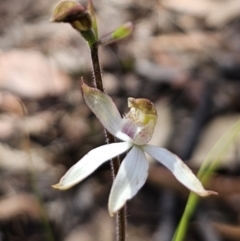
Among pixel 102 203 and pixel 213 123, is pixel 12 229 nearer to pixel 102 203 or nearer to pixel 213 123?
pixel 102 203

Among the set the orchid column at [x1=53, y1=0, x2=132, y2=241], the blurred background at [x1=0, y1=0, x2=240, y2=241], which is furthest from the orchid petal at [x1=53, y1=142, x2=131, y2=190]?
the blurred background at [x1=0, y1=0, x2=240, y2=241]

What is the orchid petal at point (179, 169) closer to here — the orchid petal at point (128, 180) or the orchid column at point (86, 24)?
the orchid petal at point (128, 180)

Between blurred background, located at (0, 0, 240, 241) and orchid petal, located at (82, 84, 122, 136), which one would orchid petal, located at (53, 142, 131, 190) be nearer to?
orchid petal, located at (82, 84, 122, 136)

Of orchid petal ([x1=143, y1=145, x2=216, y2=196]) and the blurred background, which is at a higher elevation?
orchid petal ([x1=143, y1=145, x2=216, y2=196])

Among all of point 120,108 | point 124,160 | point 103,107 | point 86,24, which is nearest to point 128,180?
point 124,160

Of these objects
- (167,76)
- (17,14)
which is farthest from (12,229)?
(17,14)

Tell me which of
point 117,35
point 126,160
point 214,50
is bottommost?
point 214,50
